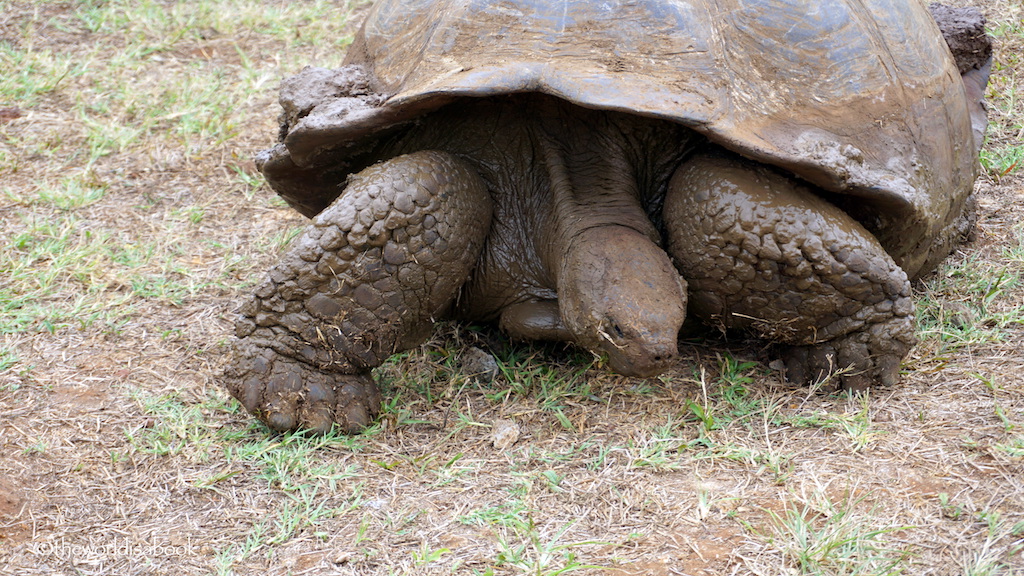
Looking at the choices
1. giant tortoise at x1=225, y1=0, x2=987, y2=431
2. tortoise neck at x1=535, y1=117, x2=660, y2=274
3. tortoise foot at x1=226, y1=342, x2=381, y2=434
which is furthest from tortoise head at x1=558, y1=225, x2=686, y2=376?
tortoise foot at x1=226, y1=342, x2=381, y2=434

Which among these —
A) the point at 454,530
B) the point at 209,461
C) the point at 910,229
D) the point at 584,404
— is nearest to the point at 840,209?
the point at 910,229

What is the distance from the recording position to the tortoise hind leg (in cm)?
300

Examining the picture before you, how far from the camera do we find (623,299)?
283 centimetres

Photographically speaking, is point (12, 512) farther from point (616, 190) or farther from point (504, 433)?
point (616, 190)

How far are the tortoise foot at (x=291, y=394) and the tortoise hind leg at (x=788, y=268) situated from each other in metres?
1.21

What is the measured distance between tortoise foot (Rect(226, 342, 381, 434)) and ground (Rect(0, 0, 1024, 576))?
78 mm

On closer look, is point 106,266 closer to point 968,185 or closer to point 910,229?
point 910,229

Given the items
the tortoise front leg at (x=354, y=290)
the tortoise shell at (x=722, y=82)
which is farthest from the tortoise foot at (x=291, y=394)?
the tortoise shell at (x=722, y=82)

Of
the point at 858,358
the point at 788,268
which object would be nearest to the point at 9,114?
the point at 788,268

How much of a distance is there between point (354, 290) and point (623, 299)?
2.85 ft

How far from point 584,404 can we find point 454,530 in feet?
2.68

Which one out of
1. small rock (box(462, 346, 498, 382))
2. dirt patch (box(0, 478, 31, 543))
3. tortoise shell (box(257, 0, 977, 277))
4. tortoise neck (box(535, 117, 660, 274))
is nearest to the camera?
dirt patch (box(0, 478, 31, 543))

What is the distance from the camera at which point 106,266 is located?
14.6 ft

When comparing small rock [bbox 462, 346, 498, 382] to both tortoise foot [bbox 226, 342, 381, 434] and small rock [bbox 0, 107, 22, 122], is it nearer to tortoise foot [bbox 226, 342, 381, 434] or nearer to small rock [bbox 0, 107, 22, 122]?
tortoise foot [bbox 226, 342, 381, 434]
